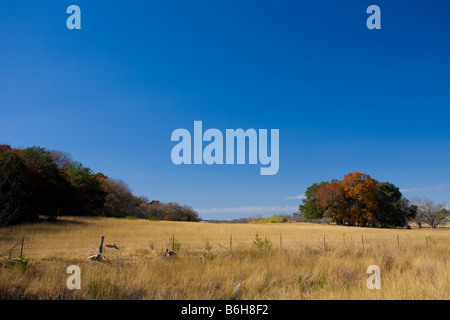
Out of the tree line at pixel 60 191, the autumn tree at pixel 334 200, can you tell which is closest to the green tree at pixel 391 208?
the autumn tree at pixel 334 200

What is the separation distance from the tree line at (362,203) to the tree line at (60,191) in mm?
41245

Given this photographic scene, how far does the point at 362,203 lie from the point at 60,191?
184 ft

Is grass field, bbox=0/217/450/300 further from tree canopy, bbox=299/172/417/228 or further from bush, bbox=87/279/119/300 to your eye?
tree canopy, bbox=299/172/417/228

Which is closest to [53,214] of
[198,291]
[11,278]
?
[11,278]

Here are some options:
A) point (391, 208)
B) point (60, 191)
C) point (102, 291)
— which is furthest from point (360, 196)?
point (102, 291)

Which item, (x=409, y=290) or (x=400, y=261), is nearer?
(x=409, y=290)

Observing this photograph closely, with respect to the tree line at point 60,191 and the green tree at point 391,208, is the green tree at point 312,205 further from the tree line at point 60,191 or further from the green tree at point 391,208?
the tree line at point 60,191

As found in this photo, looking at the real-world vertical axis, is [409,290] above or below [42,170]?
below

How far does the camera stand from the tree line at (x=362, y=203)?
204 ft

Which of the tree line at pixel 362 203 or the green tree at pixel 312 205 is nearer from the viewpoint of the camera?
the tree line at pixel 362 203

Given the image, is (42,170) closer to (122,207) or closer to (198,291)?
(122,207)
